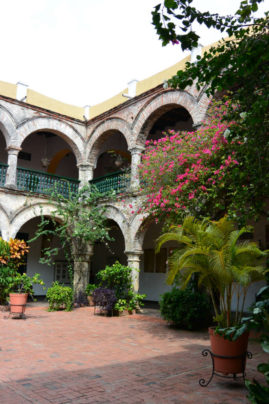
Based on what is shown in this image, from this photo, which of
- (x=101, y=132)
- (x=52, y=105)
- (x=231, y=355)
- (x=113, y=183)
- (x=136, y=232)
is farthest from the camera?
(x=52, y=105)

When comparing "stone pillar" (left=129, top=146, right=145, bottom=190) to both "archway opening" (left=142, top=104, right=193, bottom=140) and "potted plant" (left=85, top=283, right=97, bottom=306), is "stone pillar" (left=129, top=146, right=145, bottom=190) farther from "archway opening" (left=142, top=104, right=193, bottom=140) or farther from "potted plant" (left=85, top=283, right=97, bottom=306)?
"potted plant" (left=85, top=283, right=97, bottom=306)

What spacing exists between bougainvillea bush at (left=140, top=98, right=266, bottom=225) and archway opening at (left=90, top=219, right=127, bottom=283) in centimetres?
778

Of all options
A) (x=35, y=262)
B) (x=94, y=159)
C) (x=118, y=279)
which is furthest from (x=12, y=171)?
(x=118, y=279)

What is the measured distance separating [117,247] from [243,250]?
41.5 feet

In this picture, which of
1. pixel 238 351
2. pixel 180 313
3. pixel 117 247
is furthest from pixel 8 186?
pixel 238 351

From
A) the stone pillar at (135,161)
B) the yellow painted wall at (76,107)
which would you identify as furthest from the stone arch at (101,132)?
the yellow painted wall at (76,107)

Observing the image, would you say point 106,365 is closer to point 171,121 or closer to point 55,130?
point 55,130

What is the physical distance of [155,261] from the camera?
15555 millimetres

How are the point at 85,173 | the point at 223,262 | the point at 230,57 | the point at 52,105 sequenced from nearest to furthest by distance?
the point at 230,57 < the point at 223,262 < the point at 85,173 < the point at 52,105

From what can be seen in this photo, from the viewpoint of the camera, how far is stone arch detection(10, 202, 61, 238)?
13.0 metres

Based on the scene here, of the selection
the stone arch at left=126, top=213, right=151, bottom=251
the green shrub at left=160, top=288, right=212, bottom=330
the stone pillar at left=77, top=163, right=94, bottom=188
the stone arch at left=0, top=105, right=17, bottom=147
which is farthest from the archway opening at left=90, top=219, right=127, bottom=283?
the green shrub at left=160, top=288, right=212, bottom=330

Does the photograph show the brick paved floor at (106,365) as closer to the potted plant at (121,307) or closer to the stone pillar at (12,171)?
the potted plant at (121,307)

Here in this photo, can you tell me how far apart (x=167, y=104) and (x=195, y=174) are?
4.20m

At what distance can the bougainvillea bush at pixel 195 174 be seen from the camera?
791cm
